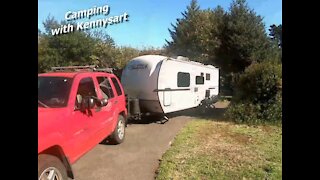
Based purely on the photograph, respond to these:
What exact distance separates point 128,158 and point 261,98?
23.4 ft

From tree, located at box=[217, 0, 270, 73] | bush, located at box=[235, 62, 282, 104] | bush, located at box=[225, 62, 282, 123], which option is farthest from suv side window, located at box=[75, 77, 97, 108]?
tree, located at box=[217, 0, 270, 73]

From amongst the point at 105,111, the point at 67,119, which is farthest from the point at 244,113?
the point at 67,119

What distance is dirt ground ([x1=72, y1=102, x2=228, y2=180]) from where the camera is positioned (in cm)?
546

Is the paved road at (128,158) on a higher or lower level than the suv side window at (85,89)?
lower

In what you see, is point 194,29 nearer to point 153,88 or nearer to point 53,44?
point 53,44

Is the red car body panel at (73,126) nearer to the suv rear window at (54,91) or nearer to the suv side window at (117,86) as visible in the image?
the suv rear window at (54,91)

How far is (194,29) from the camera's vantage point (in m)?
39.8

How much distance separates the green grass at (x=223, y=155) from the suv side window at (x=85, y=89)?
186 centimetres

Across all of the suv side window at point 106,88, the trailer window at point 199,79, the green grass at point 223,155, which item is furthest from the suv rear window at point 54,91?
the trailer window at point 199,79

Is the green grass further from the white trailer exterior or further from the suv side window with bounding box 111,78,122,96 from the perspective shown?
the suv side window with bounding box 111,78,122,96

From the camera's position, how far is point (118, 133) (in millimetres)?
7621

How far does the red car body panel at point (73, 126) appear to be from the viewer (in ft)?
11.7

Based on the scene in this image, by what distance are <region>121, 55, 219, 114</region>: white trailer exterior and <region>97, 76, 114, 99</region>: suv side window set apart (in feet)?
12.1
